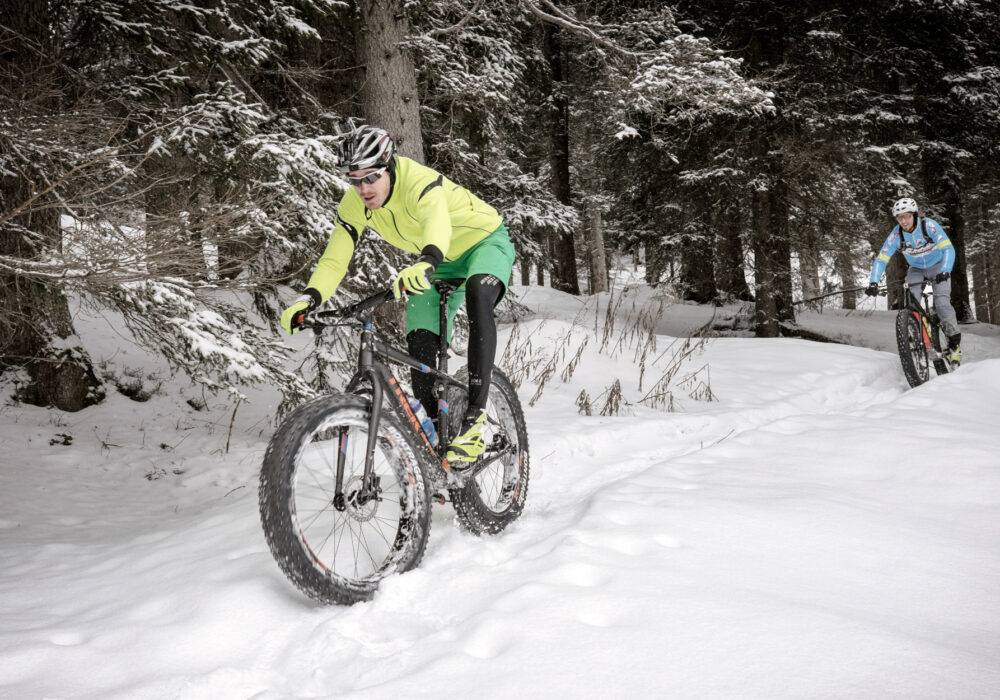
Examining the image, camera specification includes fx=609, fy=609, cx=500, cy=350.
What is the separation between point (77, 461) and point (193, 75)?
4.20 meters

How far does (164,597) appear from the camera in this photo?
8.84 ft

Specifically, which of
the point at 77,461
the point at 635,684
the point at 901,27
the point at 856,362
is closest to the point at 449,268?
the point at 635,684

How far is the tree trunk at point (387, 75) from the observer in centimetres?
696

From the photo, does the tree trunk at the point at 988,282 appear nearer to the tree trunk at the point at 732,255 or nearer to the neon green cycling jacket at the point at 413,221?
the tree trunk at the point at 732,255

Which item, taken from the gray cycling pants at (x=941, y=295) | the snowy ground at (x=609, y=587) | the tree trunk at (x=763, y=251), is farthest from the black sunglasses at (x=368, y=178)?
the tree trunk at (x=763, y=251)

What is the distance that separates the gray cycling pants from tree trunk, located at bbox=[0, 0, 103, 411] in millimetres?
9656

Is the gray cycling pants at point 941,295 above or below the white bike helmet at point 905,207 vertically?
below

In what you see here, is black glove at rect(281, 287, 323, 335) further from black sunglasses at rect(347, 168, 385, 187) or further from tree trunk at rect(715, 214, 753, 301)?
tree trunk at rect(715, 214, 753, 301)

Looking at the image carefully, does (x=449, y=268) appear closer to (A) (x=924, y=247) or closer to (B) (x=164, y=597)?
(B) (x=164, y=597)

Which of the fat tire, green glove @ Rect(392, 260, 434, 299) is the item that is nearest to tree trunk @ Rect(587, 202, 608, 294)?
the fat tire

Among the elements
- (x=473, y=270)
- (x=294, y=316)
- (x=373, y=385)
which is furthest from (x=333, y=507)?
(x=473, y=270)

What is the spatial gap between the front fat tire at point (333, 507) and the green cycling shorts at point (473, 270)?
0.89 metres

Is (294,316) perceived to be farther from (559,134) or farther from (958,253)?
(958,253)

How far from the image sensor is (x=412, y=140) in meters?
7.09
